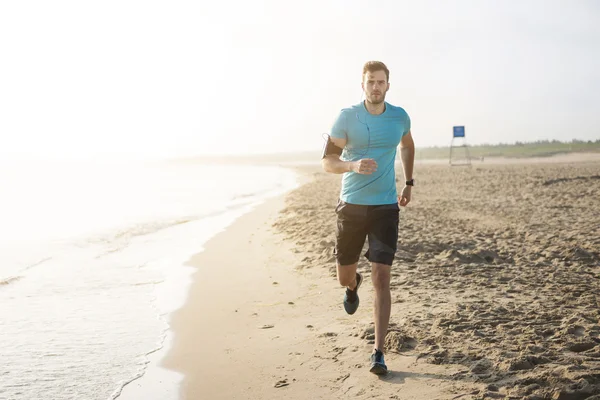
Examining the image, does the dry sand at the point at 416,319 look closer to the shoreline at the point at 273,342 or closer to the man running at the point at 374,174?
the shoreline at the point at 273,342

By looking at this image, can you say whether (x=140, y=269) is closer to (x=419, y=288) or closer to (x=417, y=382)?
(x=419, y=288)

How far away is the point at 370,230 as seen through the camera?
4.12m

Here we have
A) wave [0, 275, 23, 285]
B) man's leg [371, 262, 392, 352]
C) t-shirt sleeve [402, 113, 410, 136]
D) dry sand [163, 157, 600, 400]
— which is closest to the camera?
dry sand [163, 157, 600, 400]

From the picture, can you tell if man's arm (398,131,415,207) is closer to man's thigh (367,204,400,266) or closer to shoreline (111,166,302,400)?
man's thigh (367,204,400,266)

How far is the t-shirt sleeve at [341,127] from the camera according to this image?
13.3 feet

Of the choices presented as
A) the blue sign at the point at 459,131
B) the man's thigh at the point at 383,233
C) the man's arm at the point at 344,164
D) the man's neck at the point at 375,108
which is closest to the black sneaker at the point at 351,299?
the man's thigh at the point at 383,233

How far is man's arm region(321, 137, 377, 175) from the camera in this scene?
373 centimetres

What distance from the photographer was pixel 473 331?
4.40 metres

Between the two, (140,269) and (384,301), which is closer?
(384,301)

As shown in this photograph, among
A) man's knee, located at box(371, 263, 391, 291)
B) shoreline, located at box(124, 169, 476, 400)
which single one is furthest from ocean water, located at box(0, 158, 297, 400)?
man's knee, located at box(371, 263, 391, 291)

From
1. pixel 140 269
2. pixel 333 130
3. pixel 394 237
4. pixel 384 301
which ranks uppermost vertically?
pixel 333 130

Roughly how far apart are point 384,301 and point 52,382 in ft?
8.00

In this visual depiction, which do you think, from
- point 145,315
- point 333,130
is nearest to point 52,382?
point 145,315

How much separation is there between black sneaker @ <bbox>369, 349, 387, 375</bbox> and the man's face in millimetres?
1729
